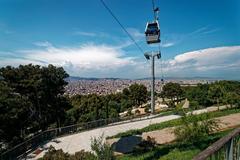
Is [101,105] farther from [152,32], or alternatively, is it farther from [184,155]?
[184,155]

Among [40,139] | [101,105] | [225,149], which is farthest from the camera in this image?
[101,105]

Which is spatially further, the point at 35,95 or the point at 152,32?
the point at 35,95

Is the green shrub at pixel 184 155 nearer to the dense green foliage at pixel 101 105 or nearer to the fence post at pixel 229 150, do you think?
the fence post at pixel 229 150

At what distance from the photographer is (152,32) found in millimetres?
23250

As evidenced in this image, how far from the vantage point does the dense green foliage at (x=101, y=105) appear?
5784 cm

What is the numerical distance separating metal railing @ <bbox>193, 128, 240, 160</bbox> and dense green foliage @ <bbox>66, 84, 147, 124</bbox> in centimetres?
5277

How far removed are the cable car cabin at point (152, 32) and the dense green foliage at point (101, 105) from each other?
35.4 meters

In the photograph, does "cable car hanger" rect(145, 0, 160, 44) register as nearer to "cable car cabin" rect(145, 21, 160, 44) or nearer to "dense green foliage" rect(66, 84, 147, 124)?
"cable car cabin" rect(145, 21, 160, 44)

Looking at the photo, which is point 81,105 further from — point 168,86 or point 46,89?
point 168,86

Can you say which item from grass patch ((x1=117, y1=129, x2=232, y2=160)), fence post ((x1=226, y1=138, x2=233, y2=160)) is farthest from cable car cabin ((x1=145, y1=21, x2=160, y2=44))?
fence post ((x1=226, y1=138, x2=233, y2=160))

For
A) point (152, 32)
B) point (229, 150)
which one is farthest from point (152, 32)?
point (229, 150)

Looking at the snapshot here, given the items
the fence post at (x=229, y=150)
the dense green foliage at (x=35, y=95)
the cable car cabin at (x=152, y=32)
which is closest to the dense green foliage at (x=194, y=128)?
the cable car cabin at (x=152, y=32)

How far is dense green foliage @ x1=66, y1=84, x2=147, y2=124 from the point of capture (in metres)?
57.8

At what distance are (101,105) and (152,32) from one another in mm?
44191
